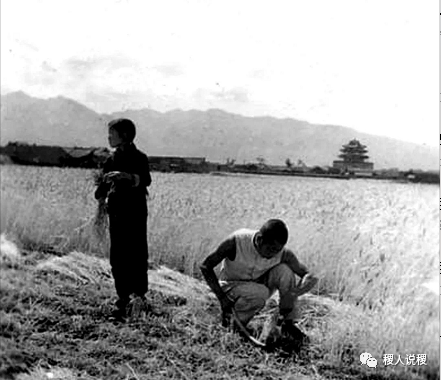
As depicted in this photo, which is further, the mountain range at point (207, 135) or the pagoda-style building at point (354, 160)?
the pagoda-style building at point (354, 160)

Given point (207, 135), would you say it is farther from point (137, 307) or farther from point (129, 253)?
point (137, 307)

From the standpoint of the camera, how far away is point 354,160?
256cm

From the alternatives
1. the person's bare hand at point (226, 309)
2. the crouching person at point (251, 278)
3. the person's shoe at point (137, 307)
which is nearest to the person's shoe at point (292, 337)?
the crouching person at point (251, 278)

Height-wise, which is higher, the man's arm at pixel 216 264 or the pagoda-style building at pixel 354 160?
the pagoda-style building at pixel 354 160

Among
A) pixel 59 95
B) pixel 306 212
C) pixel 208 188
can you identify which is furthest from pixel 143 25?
pixel 306 212

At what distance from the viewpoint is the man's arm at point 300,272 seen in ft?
8.07

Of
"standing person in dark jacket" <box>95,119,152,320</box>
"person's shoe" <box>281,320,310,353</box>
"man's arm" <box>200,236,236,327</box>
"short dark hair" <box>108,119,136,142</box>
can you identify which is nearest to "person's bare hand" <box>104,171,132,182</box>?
"standing person in dark jacket" <box>95,119,152,320</box>

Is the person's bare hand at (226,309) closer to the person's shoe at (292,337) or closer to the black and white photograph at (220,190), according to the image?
A: the black and white photograph at (220,190)

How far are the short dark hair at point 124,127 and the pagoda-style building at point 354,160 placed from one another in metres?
0.61

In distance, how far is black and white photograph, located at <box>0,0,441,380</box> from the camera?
2365 millimetres

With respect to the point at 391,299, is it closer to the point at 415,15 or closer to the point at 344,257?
Result: the point at 344,257

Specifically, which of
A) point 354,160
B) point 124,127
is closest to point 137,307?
point 124,127

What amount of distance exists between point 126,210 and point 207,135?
314mm

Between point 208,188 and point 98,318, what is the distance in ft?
1.60
